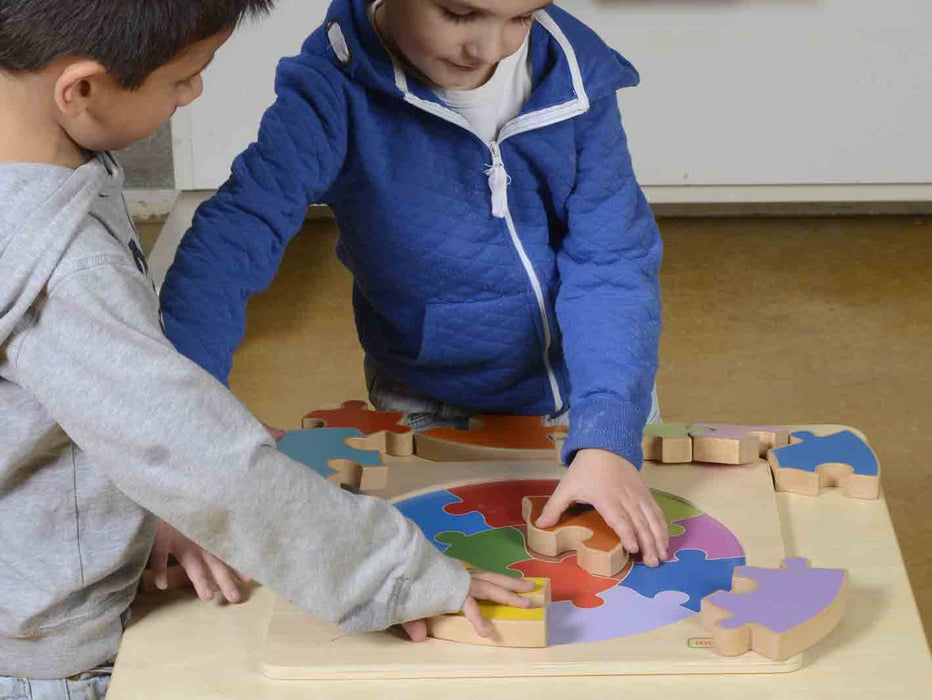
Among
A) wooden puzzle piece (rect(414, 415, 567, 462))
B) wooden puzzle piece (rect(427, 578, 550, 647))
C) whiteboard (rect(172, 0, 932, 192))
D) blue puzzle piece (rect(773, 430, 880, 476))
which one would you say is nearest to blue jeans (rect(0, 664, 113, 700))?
wooden puzzle piece (rect(427, 578, 550, 647))

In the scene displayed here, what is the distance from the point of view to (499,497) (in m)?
1.06

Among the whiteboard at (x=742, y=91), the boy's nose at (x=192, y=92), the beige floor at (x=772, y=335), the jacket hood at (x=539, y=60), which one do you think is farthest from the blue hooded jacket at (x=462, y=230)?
the whiteboard at (x=742, y=91)

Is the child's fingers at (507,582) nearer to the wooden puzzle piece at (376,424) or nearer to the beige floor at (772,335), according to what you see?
the wooden puzzle piece at (376,424)

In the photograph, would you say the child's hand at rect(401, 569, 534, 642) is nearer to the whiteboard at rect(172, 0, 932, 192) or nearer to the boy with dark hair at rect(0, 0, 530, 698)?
the boy with dark hair at rect(0, 0, 530, 698)

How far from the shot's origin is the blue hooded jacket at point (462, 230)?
1.05 m

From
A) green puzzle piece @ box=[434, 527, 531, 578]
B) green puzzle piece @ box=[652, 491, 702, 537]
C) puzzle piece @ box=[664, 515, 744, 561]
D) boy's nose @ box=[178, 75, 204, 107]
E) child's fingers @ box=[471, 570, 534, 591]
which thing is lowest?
green puzzle piece @ box=[652, 491, 702, 537]

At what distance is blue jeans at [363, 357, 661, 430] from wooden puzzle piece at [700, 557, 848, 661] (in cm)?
39

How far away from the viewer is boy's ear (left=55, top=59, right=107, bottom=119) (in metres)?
0.76

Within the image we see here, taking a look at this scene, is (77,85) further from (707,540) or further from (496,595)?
(707,540)

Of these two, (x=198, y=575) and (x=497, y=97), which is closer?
(x=198, y=575)

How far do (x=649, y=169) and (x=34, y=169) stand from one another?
6.87 ft

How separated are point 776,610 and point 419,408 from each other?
1.75ft

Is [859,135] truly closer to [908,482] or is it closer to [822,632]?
[908,482]

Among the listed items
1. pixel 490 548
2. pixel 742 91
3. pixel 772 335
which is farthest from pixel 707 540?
pixel 742 91
